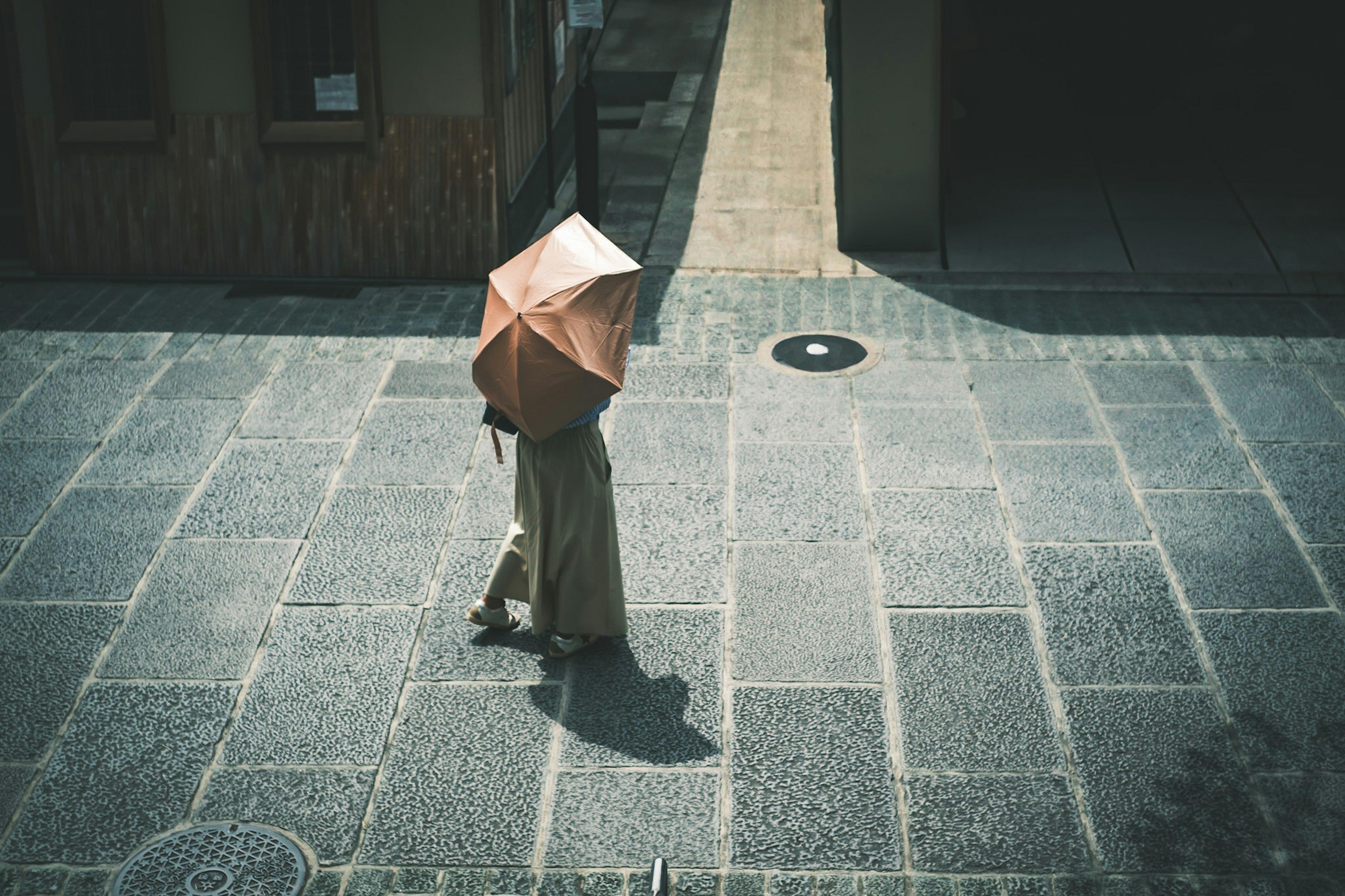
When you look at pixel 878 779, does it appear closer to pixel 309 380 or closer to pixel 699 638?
pixel 699 638

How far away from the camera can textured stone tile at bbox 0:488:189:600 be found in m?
6.58

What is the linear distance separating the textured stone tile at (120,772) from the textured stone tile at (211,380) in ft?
10.6

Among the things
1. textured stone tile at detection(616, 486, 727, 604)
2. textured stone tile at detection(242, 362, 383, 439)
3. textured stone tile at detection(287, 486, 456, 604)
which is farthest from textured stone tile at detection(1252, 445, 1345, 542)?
textured stone tile at detection(242, 362, 383, 439)

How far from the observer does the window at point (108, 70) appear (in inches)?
409

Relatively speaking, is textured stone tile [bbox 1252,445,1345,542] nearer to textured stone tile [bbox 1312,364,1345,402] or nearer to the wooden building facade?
textured stone tile [bbox 1312,364,1345,402]

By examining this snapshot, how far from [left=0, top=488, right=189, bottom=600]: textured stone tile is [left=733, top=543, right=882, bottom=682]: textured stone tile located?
3042 mm

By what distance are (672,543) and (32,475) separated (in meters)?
3.77

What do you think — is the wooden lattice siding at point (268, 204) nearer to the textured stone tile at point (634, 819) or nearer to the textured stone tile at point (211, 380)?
the textured stone tile at point (211, 380)

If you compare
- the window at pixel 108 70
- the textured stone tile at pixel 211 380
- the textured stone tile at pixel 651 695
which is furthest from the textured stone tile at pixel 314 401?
the window at pixel 108 70

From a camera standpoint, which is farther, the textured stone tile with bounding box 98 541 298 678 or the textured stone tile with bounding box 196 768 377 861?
the textured stone tile with bounding box 98 541 298 678

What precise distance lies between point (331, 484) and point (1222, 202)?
8857 millimetres

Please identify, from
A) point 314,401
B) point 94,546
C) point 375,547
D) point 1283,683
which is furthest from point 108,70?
point 1283,683

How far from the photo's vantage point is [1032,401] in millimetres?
8547

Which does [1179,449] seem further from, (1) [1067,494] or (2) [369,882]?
(2) [369,882]
